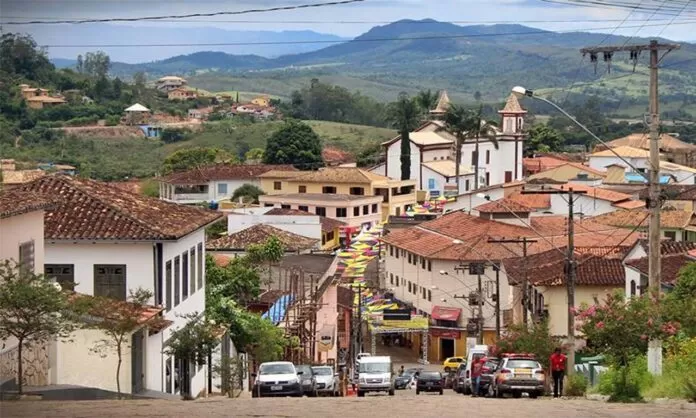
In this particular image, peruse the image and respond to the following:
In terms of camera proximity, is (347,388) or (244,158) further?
(244,158)

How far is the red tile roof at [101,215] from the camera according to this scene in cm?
3456

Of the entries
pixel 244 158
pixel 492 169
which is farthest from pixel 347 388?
pixel 244 158

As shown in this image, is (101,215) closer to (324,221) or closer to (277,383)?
(277,383)

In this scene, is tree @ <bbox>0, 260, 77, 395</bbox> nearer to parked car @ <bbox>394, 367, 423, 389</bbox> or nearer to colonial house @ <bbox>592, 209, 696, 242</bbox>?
parked car @ <bbox>394, 367, 423, 389</bbox>

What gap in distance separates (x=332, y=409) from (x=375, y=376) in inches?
776

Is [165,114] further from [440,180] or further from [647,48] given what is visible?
[647,48]

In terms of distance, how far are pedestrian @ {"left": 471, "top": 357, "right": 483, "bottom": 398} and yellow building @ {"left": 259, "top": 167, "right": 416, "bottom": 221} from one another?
261 ft

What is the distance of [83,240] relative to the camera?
113 feet

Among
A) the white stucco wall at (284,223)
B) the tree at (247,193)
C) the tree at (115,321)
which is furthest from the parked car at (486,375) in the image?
the tree at (247,193)

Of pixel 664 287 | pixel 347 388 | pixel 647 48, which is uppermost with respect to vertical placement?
pixel 647 48

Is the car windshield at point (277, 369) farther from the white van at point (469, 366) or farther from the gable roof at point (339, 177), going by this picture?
the gable roof at point (339, 177)

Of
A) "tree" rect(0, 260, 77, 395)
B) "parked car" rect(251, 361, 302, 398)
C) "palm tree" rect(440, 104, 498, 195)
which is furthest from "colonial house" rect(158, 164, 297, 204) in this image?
"tree" rect(0, 260, 77, 395)

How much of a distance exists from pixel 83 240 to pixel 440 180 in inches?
4077

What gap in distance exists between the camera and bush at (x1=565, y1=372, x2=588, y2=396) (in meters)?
33.7
